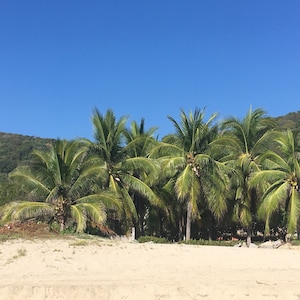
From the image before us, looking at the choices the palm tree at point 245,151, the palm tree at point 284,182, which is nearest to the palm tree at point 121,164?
the palm tree at point 245,151

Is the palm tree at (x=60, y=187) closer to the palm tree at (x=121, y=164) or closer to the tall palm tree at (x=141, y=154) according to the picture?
the palm tree at (x=121, y=164)

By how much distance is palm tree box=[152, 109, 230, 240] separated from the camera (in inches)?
907

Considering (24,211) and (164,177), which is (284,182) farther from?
(24,211)

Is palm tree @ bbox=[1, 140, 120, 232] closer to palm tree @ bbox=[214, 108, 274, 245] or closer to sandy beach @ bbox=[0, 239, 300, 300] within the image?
sandy beach @ bbox=[0, 239, 300, 300]

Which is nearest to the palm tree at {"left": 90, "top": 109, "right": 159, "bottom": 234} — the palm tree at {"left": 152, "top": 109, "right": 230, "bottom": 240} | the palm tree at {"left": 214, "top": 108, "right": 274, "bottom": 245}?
the palm tree at {"left": 152, "top": 109, "right": 230, "bottom": 240}

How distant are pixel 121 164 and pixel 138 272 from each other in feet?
44.8

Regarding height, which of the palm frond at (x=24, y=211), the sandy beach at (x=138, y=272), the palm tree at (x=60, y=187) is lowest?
the sandy beach at (x=138, y=272)

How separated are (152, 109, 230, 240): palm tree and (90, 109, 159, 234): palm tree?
1391mm

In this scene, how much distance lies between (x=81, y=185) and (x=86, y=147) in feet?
11.8

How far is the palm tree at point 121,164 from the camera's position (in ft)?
77.8

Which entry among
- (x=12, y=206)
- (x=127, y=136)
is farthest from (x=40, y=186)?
(x=127, y=136)

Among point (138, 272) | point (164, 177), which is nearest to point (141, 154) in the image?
point (164, 177)

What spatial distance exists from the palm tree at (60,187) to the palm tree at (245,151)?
7.80 metres

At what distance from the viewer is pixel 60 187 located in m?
21.0
